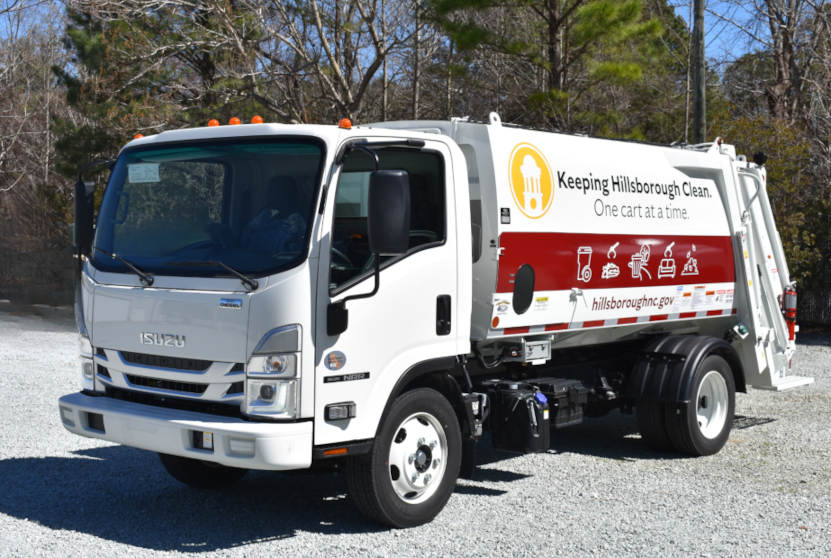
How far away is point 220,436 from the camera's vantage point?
488 centimetres

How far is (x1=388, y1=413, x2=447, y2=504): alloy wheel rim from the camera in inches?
221

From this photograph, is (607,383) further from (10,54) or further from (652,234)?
(10,54)

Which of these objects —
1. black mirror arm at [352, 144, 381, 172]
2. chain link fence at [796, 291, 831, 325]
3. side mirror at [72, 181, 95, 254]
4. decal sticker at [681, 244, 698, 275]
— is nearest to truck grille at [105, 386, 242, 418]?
side mirror at [72, 181, 95, 254]

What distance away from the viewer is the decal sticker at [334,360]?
507 cm

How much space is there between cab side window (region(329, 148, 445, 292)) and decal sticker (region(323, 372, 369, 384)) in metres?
0.51

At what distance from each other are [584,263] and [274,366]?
9.97 feet

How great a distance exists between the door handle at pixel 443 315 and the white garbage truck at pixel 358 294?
2cm

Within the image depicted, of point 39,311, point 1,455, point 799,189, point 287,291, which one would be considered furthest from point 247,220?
point 39,311

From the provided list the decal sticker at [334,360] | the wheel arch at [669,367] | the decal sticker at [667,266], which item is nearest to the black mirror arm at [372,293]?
the decal sticker at [334,360]

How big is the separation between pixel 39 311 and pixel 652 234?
769 inches

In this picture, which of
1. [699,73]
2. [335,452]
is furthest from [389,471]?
[699,73]

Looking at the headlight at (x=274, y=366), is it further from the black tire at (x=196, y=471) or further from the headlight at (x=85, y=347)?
the black tire at (x=196, y=471)

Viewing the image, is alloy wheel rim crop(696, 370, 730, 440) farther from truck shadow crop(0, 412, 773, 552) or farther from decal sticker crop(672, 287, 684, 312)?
decal sticker crop(672, 287, 684, 312)

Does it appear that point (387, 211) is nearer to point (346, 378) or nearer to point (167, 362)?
point (346, 378)
